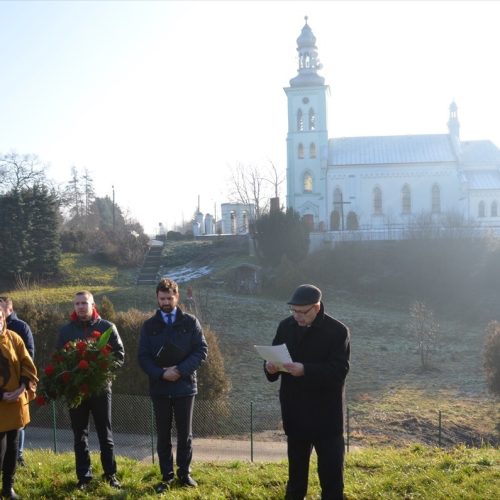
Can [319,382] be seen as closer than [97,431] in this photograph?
Yes

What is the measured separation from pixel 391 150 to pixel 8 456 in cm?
5213

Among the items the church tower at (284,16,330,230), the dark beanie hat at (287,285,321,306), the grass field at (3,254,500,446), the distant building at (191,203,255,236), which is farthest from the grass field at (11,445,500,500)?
the church tower at (284,16,330,230)

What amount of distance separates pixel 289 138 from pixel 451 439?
43.1 metres

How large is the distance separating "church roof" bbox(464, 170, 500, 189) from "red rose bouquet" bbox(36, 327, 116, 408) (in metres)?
49.8

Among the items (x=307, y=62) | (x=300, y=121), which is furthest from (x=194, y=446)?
(x=307, y=62)

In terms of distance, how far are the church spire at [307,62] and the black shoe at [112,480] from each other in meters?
50.7

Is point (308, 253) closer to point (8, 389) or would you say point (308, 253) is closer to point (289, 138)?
point (289, 138)

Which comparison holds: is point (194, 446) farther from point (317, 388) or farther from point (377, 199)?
point (377, 199)

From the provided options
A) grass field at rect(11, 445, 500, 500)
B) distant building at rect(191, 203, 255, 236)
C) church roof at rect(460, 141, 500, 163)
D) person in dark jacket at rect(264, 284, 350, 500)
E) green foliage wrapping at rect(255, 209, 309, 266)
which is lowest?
grass field at rect(11, 445, 500, 500)

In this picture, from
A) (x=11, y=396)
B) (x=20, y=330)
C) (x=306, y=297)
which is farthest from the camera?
(x=20, y=330)

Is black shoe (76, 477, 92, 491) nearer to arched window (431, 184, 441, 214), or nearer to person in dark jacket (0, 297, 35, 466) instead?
person in dark jacket (0, 297, 35, 466)

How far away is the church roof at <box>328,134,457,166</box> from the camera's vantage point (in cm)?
5372

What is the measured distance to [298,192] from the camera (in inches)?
2144

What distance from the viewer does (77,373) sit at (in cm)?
592
